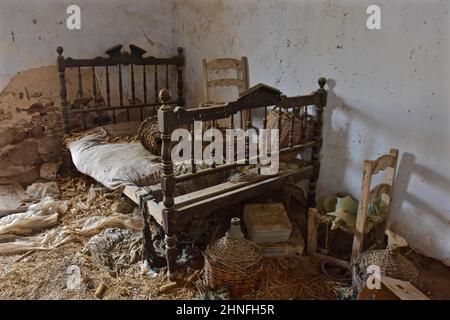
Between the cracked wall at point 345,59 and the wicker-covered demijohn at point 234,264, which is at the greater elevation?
the cracked wall at point 345,59

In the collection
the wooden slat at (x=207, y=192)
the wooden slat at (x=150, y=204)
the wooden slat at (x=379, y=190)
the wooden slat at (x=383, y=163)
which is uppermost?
the wooden slat at (x=383, y=163)

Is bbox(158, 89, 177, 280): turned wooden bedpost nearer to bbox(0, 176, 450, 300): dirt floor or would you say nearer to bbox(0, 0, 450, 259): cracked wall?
bbox(0, 176, 450, 300): dirt floor

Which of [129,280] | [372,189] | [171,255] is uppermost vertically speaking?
[372,189]

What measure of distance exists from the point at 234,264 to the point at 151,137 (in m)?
1.19

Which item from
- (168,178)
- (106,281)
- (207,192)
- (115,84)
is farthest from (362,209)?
(115,84)

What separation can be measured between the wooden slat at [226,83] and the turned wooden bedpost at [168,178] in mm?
1291

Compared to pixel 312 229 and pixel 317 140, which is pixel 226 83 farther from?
pixel 312 229

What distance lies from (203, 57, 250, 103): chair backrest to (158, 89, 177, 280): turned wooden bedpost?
1.28m

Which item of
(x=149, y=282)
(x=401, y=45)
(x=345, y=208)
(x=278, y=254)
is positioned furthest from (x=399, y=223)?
(x=149, y=282)

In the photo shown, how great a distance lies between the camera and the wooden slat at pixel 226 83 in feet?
9.95

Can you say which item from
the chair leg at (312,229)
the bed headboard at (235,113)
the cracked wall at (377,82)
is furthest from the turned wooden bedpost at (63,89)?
the chair leg at (312,229)

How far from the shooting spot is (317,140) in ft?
8.08

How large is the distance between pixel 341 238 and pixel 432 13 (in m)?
1.26

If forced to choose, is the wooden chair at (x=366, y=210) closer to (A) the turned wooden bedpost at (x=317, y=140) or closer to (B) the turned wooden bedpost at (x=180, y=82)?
(A) the turned wooden bedpost at (x=317, y=140)
